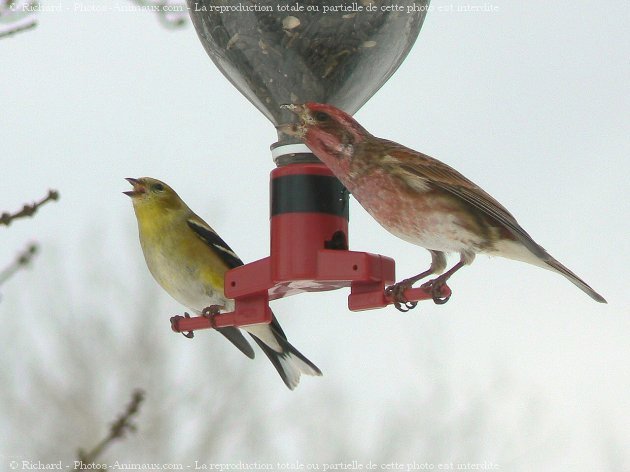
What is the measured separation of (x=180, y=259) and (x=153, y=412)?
14.9ft

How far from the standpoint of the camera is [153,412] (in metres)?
8.34

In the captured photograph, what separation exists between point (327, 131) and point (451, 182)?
1.42 ft

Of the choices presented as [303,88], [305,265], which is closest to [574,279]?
[305,265]

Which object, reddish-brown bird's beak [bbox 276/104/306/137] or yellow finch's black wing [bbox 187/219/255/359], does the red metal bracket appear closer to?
reddish-brown bird's beak [bbox 276/104/306/137]

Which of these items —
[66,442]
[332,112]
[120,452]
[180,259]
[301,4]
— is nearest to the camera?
[332,112]

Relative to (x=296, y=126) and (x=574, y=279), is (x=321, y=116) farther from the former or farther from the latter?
(x=574, y=279)

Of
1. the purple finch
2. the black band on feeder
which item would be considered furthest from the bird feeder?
the purple finch

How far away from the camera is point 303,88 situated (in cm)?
346

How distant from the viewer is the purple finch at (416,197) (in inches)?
119

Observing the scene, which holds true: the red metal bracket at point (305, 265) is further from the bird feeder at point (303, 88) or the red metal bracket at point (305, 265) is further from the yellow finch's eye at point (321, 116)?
the yellow finch's eye at point (321, 116)

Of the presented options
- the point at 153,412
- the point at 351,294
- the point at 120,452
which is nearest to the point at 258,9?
the point at 351,294

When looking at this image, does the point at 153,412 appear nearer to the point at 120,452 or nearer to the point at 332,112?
the point at 120,452

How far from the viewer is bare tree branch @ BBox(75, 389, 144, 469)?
4.88ft

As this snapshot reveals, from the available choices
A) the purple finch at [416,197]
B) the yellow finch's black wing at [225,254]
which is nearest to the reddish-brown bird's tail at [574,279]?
the purple finch at [416,197]
